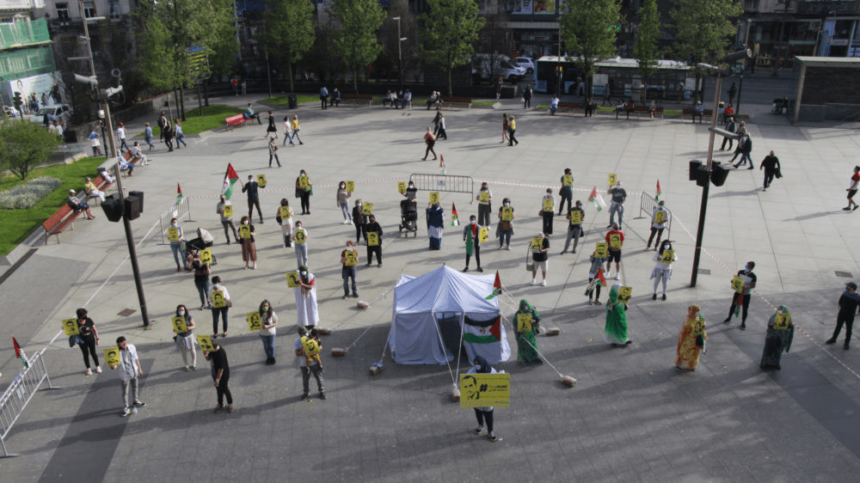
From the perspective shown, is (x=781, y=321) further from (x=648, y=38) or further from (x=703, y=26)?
(x=648, y=38)

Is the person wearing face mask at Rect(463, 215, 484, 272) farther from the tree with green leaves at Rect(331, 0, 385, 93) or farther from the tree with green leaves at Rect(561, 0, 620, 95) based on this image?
the tree with green leaves at Rect(331, 0, 385, 93)

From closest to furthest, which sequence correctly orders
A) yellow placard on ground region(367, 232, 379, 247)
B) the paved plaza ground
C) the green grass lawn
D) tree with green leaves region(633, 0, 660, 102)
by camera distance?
the paved plaza ground → yellow placard on ground region(367, 232, 379, 247) → the green grass lawn → tree with green leaves region(633, 0, 660, 102)

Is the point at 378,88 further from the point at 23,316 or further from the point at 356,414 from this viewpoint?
the point at 356,414

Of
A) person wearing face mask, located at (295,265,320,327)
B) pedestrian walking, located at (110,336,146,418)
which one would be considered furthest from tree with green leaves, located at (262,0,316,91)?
pedestrian walking, located at (110,336,146,418)

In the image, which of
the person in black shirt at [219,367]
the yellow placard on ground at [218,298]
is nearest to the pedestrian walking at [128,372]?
the person in black shirt at [219,367]

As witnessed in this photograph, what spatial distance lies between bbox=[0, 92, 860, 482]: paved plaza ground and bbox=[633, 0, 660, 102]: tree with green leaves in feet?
55.6

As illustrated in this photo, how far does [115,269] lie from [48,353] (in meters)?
4.69

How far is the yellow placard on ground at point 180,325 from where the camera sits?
1306cm

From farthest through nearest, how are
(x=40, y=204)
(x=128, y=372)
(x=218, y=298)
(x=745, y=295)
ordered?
1. (x=40, y=204)
2. (x=745, y=295)
3. (x=218, y=298)
4. (x=128, y=372)

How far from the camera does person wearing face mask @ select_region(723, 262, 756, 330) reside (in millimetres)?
14633

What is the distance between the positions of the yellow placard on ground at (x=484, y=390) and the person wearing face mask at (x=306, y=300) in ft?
17.1

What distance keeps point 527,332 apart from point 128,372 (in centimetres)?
768

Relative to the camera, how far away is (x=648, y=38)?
133 feet

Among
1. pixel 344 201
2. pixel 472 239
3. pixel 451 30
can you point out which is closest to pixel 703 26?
pixel 451 30
